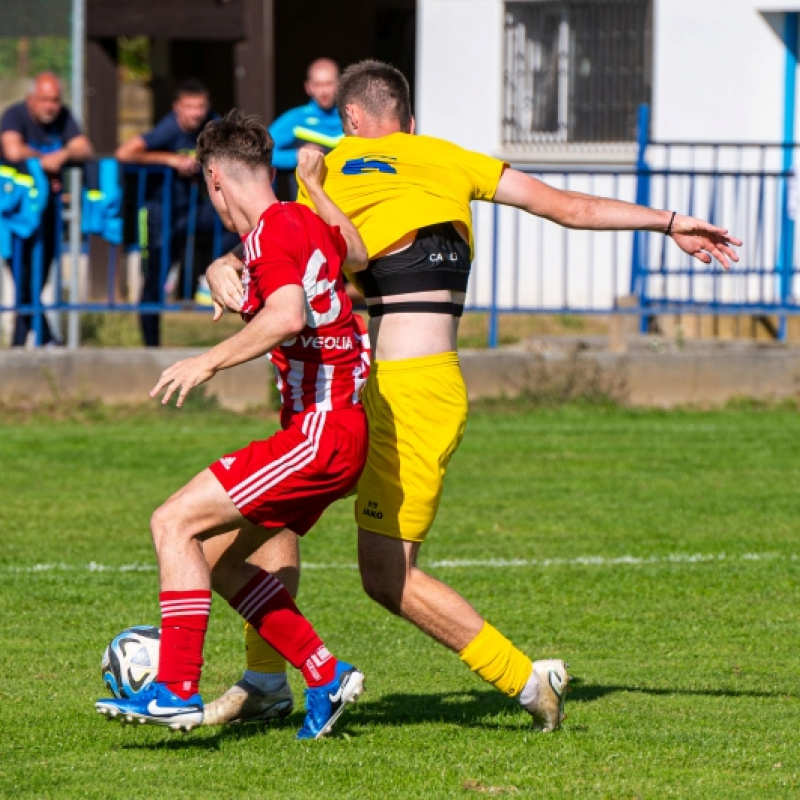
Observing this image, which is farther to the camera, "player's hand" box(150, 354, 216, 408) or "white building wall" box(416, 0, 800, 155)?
"white building wall" box(416, 0, 800, 155)

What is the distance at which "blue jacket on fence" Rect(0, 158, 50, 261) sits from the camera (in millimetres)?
12938

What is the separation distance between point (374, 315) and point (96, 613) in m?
2.42

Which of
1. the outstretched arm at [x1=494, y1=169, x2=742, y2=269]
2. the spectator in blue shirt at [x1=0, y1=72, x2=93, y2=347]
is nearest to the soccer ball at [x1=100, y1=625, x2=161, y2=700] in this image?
the outstretched arm at [x1=494, y1=169, x2=742, y2=269]

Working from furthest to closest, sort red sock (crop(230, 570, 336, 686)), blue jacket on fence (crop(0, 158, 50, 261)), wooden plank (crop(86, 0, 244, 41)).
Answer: wooden plank (crop(86, 0, 244, 41)), blue jacket on fence (crop(0, 158, 50, 261)), red sock (crop(230, 570, 336, 686))

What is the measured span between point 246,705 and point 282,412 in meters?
1.07

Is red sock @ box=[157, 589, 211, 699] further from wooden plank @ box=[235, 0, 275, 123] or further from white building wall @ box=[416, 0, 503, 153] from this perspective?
wooden plank @ box=[235, 0, 275, 123]

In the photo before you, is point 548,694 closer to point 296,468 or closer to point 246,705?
point 246,705

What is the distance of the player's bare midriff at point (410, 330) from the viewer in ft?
18.1

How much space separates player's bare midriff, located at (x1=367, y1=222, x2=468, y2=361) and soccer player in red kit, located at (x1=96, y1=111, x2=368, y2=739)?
0.65ft

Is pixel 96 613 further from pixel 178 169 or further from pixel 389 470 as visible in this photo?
pixel 178 169

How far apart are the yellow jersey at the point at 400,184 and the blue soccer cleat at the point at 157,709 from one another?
1.57 meters

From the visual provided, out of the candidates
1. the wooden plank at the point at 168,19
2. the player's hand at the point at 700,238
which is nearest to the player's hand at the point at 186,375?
the player's hand at the point at 700,238

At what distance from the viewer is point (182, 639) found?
504 centimetres

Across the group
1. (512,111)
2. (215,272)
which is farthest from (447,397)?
(512,111)
